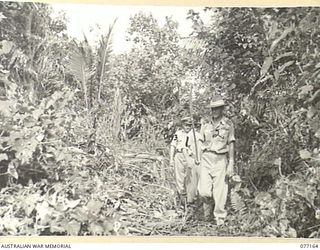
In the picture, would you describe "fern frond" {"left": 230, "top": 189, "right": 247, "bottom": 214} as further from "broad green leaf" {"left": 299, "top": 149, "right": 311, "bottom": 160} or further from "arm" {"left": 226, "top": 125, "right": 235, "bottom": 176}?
"broad green leaf" {"left": 299, "top": 149, "right": 311, "bottom": 160}

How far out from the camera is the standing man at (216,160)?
117 cm

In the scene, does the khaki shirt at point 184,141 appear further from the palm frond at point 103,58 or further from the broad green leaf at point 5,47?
the broad green leaf at point 5,47

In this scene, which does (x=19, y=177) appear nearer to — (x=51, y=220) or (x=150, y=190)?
(x=51, y=220)

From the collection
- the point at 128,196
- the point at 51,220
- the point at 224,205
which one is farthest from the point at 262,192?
the point at 51,220

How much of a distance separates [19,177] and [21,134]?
10 cm

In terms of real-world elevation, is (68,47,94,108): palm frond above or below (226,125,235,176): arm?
above

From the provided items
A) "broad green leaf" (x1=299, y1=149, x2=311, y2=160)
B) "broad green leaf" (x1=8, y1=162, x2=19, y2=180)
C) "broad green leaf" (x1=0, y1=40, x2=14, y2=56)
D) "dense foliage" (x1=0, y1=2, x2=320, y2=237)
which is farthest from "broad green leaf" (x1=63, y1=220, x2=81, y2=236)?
"broad green leaf" (x1=299, y1=149, x2=311, y2=160)

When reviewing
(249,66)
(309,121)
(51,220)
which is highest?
(249,66)

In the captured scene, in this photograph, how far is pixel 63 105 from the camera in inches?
46.4

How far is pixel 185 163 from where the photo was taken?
118cm

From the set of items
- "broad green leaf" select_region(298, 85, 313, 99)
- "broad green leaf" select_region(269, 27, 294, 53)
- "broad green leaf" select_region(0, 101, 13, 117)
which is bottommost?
"broad green leaf" select_region(0, 101, 13, 117)

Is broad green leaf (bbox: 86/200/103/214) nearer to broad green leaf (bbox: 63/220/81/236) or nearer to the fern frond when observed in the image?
broad green leaf (bbox: 63/220/81/236)

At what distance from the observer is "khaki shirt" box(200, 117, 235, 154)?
118 cm

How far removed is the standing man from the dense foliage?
22 mm
